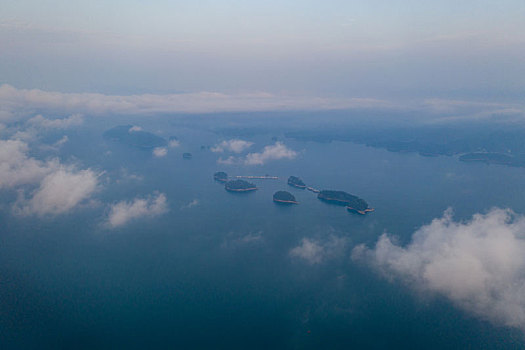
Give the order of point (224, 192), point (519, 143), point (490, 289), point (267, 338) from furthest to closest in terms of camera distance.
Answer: point (519, 143), point (224, 192), point (490, 289), point (267, 338)

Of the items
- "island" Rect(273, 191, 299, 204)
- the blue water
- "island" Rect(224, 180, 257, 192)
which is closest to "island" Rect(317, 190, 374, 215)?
the blue water

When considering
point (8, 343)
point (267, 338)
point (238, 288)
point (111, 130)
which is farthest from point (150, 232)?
point (111, 130)

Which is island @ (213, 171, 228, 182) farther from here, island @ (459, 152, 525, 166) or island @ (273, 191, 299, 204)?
island @ (459, 152, 525, 166)

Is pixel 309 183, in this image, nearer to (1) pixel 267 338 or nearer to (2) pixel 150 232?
(2) pixel 150 232

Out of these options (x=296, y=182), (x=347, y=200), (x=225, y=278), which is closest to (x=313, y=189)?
(x=296, y=182)

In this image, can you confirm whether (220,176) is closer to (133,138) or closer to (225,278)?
(225,278)

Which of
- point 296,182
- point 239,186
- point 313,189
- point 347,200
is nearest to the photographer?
point 347,200

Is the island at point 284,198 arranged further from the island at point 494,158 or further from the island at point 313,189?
the island at point 494,158
